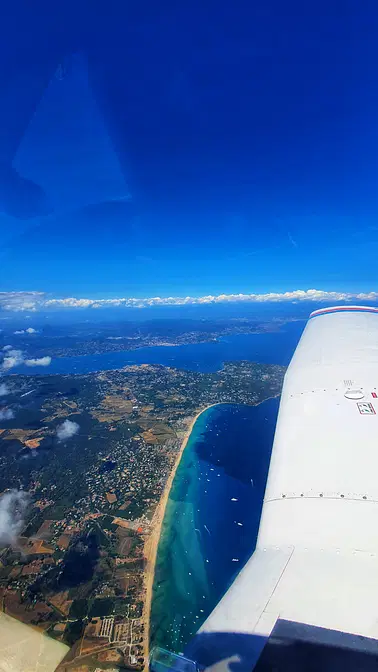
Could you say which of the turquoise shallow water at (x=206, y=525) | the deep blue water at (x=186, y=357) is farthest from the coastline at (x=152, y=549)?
the deep blue water at (x=186, y=357)

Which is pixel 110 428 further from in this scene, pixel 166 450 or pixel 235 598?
pixel 235 598

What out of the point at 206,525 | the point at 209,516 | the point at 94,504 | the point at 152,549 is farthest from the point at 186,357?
the point at 152,549

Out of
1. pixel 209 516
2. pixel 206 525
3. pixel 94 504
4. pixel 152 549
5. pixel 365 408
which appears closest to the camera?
pixel 365 408

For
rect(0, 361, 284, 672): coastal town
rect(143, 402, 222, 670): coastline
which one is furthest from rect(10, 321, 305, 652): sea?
rect(0, 361, 284, 672): coastal town

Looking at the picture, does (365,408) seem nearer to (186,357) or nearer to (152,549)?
(152,549)

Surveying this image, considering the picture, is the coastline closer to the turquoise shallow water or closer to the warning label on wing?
the turquoise shallow water

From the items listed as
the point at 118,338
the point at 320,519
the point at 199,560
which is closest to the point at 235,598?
the point at 320,519
